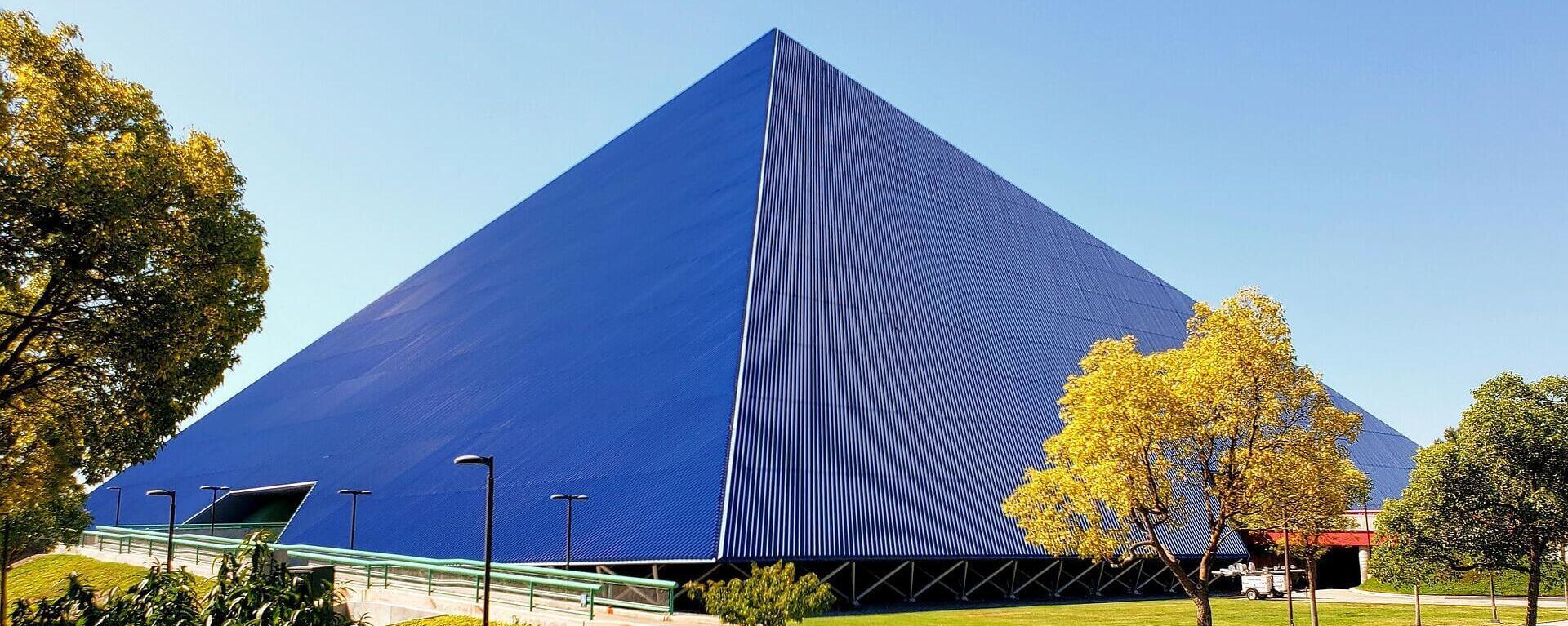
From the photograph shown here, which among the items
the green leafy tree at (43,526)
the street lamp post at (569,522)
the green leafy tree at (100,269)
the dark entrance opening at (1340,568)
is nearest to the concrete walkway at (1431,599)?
the dark entrance opening at (1340,568)

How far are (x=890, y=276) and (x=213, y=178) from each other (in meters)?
23.5

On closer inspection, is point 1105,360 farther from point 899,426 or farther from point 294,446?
point 294,446

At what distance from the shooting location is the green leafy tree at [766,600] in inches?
645

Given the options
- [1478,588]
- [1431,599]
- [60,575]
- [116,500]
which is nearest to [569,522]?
[60,575]

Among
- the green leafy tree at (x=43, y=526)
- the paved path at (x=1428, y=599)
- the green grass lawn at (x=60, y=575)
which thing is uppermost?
the green leafy tree at (x=43, y=526)

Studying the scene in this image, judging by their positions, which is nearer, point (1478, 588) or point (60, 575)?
point (60, 575)

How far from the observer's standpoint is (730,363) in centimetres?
2881

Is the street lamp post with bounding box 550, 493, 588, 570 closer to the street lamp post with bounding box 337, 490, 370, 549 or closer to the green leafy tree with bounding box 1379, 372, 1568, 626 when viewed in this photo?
the street lamp post with bounding box 337, 490, 370, 549

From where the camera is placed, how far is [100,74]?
51.9 ft

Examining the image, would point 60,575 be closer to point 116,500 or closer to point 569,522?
point 116,500

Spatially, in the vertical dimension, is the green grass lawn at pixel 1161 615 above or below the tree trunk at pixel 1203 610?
below

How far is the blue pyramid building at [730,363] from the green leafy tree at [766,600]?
6884 millimetres

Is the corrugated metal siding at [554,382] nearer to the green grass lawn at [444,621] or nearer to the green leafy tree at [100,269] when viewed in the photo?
the green grass lawn at [444,621]

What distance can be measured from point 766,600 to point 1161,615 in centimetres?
1409
